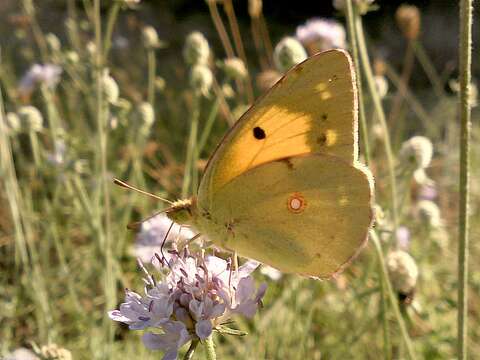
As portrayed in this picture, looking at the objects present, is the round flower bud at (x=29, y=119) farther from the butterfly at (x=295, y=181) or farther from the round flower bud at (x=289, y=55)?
A: the butterfly at (x=295, y=181)

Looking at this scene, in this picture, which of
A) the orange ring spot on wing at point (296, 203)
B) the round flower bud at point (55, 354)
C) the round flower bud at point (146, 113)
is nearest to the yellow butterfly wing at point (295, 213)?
the orange ring spot on wing at point (296, 203)

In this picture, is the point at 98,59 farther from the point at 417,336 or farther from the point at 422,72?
the point at 422,72

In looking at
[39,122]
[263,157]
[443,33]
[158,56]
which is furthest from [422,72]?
[263,157]

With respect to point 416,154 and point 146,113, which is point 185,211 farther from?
point 146,113

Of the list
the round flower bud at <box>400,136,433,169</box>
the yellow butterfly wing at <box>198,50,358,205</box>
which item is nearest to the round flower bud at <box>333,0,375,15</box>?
the round flower bud at <box>400,136,433,169</box>

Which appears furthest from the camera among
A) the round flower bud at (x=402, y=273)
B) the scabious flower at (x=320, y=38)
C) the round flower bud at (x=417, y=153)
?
the scabious flower at (x=320, y=38)

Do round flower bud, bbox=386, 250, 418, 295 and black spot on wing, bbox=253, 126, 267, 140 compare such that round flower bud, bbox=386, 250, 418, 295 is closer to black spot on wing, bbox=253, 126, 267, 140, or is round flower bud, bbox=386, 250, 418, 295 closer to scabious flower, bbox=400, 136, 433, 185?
scabious flower, bbox=400, 136, 433, 185
